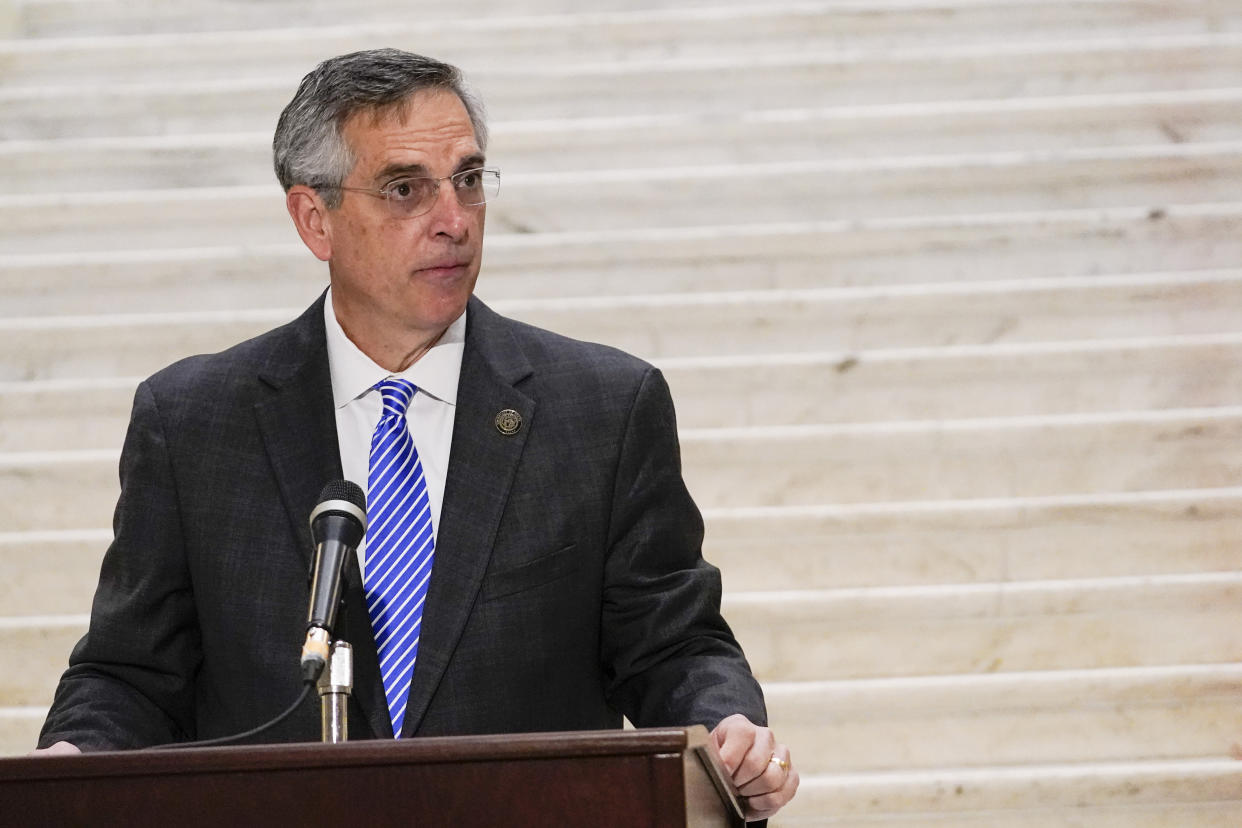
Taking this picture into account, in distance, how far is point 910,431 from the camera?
151 inches

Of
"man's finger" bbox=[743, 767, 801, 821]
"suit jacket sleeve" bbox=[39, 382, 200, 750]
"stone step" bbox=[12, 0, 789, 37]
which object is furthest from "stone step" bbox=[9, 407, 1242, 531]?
"man's finger" bbox=[743, 767, 801, 821]

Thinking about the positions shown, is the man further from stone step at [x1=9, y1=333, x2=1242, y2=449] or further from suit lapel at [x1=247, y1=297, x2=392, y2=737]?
stone step at [x1=9, y1=333, x2=1242, y2=449]

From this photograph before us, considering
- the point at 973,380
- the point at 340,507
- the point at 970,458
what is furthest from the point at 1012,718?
the point at 340,507

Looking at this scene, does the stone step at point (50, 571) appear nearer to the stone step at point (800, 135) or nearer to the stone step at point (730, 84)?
the stone step at point (800, 135)

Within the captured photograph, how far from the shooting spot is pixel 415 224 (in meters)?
2.25

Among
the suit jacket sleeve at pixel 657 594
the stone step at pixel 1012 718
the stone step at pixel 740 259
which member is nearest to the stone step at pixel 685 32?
the stone step at pixel 740 259

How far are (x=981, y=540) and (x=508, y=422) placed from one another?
5.82 ft

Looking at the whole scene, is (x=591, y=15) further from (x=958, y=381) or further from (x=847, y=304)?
(x=958, y=381)

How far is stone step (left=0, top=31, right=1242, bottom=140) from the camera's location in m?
4.32

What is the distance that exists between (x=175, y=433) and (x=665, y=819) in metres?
1.14

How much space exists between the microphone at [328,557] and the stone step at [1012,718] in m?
2.06

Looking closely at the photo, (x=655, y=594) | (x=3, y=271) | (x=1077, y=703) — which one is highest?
(x=3, y=271)

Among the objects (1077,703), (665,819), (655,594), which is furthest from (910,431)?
(665,819)

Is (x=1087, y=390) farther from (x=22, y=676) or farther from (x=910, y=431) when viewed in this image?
(x=22, y=676)
